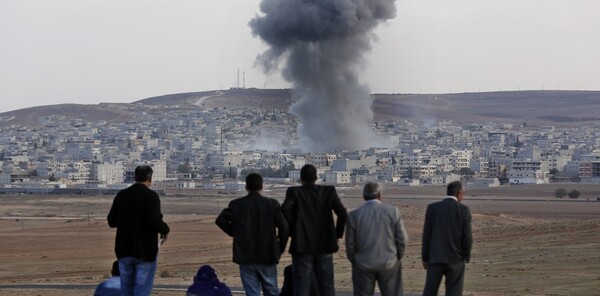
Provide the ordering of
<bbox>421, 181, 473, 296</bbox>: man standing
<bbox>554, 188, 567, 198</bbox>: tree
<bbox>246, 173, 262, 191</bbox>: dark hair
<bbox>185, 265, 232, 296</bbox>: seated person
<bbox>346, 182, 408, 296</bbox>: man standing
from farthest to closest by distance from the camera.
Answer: <bbox>554, 188, 567, 198</bbox>: tree → <bbox>246, 173, 262, 191</bbox>: dark hair → <bbox>421, 181, 473, 296</bbox>: man standing → <bbox>185, 265, 232, 296</bbox>: seated person → <bbox>346, 182, 408, 296</bbox>: man standing

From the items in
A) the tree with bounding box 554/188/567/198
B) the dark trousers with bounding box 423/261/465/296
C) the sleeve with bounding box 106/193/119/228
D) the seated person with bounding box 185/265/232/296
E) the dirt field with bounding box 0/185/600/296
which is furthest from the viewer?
the tree with bounding box 554/188/567/198

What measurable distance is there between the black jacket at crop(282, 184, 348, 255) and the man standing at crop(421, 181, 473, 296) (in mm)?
814

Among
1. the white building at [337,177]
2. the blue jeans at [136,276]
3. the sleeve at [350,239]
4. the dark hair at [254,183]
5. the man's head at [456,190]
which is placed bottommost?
the white building at [337,177]

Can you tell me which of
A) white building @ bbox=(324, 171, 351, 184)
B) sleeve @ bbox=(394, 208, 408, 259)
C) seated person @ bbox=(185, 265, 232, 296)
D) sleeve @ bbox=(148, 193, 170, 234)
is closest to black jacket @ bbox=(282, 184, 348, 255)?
sleeve @ bbox=(394, 208, 408, 259)

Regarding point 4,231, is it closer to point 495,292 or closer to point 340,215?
point 495,292

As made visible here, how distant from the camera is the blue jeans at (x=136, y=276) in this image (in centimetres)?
1302

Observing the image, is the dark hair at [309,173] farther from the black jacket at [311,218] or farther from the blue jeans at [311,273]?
the blue jeans at [311,273]

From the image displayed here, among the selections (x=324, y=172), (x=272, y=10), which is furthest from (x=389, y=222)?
(x=324, y=172)

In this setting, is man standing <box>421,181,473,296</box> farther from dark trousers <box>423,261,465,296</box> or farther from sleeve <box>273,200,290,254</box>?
sleeve <box>273,200,290,254</box>

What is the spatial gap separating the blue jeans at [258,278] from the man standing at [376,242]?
2.87 feet

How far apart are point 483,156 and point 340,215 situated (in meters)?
138

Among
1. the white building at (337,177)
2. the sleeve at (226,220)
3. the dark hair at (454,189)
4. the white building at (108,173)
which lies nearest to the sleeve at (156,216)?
the sleeve at (226,220)

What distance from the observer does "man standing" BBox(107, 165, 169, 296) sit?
1299 centimetres

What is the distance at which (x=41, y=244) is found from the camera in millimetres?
46438
